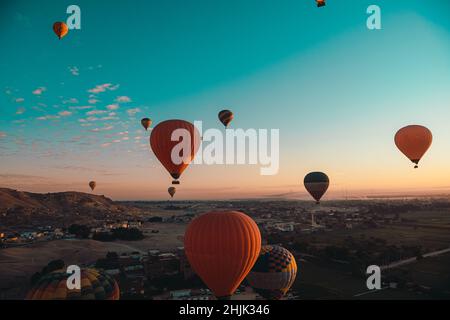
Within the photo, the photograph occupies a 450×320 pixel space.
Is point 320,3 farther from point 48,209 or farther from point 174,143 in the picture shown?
point 48,209

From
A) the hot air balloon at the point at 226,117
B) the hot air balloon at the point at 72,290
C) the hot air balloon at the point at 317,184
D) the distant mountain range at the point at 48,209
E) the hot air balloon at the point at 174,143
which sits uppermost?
the hot air balloon at the point at 226,117

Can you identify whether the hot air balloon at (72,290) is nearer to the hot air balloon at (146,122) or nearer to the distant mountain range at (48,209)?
the hot air balloon at (146,122)

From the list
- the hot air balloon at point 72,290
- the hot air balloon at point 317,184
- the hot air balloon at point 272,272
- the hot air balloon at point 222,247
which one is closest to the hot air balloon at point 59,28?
the hot air balloon at point 72,290

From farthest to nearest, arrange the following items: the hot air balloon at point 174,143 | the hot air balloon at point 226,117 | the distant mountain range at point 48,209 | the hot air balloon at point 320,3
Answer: the distant mountain range at point 48,209, the hot air balloon at point 226,117, the hot air balloon at point 174,143, the hot air balloon at point 320,3

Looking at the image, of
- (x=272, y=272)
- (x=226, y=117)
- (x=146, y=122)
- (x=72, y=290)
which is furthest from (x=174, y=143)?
(x=146, y=122)

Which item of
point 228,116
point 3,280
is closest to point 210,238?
point 228,116

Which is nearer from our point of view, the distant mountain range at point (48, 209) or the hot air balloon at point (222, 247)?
the hot air balloon at point (222, 247)
